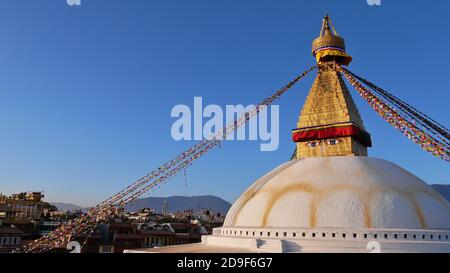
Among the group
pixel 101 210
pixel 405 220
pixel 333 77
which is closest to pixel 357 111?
pixel 333 77

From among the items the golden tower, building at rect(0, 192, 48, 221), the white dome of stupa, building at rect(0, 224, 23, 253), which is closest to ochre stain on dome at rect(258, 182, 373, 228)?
the white dome of stupa

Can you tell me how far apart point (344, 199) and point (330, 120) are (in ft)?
17.9

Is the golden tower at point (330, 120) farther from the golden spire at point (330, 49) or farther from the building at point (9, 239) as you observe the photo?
the building at point (9, 239)

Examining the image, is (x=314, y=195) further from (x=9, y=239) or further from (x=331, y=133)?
(x=9, y=239)

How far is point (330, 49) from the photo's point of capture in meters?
20.0

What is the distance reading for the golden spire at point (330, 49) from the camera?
20000mm

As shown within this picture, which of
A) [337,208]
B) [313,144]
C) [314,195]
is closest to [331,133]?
[313,144]

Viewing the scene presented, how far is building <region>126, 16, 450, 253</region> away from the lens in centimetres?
1248

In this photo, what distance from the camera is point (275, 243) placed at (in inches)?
504

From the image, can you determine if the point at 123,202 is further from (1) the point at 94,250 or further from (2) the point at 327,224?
(1) the point at 94,250

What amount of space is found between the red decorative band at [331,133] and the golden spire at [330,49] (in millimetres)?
4367
